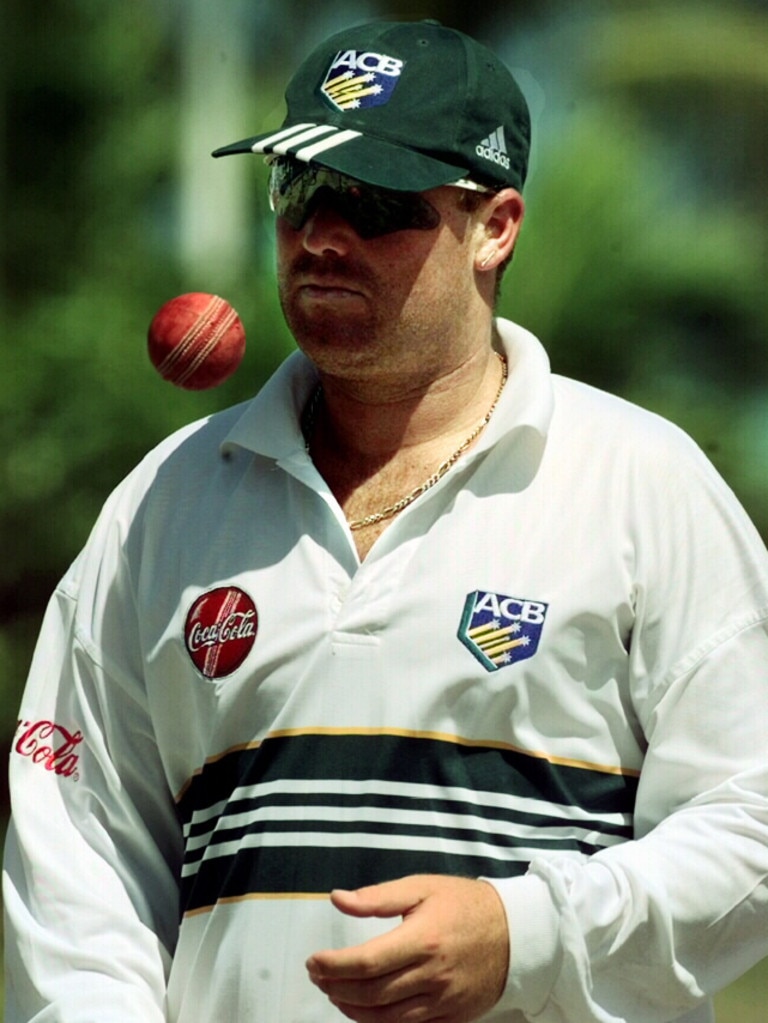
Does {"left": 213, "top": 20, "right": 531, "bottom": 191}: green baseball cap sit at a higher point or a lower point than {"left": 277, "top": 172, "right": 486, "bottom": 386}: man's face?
higher

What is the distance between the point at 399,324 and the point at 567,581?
52 cm

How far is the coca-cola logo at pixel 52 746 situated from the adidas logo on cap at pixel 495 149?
1.19 meters

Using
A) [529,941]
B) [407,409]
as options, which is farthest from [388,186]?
[529,941]

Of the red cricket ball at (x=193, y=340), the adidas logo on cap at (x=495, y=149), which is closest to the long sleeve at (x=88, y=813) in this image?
the red cricket ball at (x=193, y=340)

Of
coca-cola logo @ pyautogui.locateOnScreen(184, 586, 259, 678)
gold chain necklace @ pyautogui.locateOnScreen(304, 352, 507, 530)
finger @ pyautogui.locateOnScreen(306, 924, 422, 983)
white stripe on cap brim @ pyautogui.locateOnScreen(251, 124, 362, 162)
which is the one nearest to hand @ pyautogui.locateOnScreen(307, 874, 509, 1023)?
finger @ pyautogui.locateOnScreen(306, 924, 422, 983)

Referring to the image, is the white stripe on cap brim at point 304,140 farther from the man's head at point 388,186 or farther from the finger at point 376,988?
the finger at point 376,988

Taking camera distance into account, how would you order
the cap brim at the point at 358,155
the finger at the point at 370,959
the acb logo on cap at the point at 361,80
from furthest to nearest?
1. the acb logo on cap at the point at 361,80
2. the cap brim at the point at 358,155
3. the finger at the point at 370,959

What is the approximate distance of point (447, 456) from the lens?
3.52 m

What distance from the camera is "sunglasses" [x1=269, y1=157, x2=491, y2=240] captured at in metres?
3.38

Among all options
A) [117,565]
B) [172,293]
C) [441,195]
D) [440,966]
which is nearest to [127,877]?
[117,565]

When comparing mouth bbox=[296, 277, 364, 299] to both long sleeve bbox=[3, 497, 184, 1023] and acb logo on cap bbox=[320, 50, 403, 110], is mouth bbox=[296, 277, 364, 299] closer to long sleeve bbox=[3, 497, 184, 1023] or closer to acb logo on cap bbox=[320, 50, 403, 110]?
acb logo on cap bbox=[320, 50, 403, 110]

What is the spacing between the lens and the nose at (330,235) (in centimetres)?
339

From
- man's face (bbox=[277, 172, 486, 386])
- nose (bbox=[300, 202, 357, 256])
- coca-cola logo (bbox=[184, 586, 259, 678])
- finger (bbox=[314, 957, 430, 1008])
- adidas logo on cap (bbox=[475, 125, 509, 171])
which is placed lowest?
finger (bbox=[314, 957, 430, 1008])

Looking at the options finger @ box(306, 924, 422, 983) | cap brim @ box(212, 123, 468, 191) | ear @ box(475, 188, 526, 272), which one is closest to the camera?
finger @ box(306, 924, 422, 983)
